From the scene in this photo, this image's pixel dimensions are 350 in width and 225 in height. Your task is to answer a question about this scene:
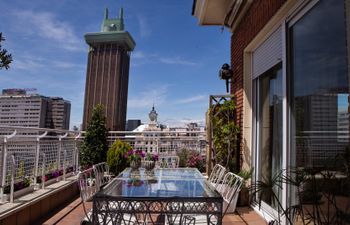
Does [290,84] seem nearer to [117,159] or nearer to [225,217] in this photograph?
[225,217]

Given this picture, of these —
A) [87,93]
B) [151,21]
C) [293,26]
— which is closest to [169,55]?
[151,21]

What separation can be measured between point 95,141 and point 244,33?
4068 mm

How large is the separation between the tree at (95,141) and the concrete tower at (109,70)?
852 inches

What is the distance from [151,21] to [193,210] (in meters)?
9.54

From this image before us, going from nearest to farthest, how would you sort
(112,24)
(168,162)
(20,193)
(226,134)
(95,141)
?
Result: (20,193)
(226,134)
(168,162)
(95,141)
(112,24)

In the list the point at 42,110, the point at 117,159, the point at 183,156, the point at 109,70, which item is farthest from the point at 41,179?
the point at 109,70

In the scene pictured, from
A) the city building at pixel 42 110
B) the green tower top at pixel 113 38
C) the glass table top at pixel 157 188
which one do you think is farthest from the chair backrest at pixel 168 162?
the green tower top at pixel 113 38

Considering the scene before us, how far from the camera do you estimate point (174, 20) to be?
33.0ft

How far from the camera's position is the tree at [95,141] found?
20.9 feet

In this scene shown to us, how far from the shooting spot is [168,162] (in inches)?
236

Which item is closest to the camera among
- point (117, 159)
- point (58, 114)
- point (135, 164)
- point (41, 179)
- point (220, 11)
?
point (135, 164)

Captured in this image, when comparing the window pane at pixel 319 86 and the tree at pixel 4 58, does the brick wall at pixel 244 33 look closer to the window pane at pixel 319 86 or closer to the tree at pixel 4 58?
the window pane at pixel 319 86

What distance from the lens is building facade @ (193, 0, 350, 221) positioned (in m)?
2.13

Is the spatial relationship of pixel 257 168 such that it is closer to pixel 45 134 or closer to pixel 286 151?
pixel 286 151
